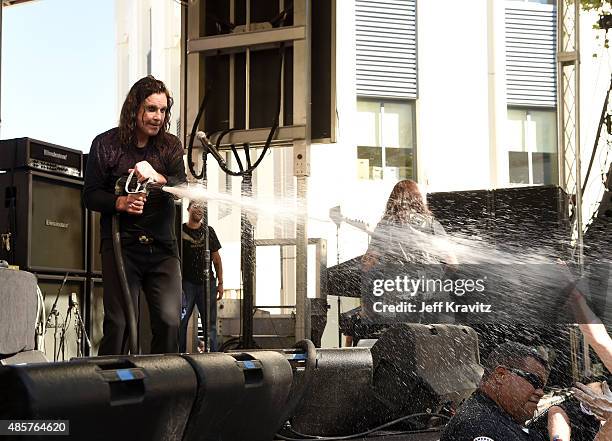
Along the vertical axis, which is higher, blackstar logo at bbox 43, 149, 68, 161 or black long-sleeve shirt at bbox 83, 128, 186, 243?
blackstar logo at bbox 43, 149, 68, 161

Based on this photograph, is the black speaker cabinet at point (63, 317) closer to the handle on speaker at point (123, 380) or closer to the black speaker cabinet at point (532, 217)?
the black speaker cabinet at point (532, 217)

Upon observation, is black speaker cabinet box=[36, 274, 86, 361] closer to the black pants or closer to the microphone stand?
the microphone stand

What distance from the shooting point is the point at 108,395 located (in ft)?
6.52

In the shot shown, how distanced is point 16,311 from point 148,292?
57cm

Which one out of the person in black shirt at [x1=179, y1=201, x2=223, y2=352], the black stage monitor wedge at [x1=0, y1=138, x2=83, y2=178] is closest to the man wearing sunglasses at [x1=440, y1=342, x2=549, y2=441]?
the black stage monitor wedge at [x1=0, y1=138, x2=83, y2=178]

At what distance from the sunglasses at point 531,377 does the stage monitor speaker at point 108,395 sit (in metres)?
1.31

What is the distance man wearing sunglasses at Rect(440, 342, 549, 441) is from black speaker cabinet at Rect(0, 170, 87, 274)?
2.63 meters

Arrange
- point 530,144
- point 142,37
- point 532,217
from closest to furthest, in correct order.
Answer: point 532,217 < point 142,37 < point 530,144

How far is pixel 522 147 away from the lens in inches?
431

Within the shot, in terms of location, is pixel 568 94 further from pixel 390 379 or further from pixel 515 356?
pixel 515 356

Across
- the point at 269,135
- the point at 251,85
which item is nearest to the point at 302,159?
the point at 269,135

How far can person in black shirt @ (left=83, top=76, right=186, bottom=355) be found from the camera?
3201mm

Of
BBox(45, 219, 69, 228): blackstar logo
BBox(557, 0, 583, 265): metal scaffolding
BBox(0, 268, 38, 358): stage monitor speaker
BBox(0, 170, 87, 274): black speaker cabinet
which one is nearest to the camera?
BBox(0, 268, 38, 358): stage monitor speaker

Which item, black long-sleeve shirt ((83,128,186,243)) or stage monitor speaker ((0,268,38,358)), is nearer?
black long-sleeve shirt ((83,128,186,243))
